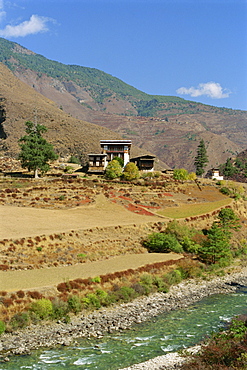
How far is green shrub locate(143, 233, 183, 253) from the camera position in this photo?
4394 centimetres

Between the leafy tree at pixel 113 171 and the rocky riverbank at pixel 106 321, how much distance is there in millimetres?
40051

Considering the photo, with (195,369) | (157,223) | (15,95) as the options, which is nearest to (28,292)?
(195,369)

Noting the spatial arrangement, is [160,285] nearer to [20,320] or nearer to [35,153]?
[20,320]

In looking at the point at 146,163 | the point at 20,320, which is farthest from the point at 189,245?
the point at 146,163

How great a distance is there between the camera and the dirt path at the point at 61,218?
134ft

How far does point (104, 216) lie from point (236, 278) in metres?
18.8

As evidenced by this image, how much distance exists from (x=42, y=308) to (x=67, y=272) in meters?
7.48

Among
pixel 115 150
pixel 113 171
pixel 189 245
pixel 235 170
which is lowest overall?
pixel 189 245

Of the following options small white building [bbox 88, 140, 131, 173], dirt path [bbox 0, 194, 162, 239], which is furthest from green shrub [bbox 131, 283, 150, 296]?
small white building [bbox 88, 140, 131, 173]

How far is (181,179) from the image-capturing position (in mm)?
79938

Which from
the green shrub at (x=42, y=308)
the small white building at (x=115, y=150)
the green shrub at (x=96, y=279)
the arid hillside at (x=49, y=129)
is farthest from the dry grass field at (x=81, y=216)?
the arid hillside at (x=49, y=129)

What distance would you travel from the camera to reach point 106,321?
84.9ft

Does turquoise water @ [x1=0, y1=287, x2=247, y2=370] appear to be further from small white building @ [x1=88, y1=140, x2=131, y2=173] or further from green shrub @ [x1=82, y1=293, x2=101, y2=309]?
small white building @ [x1=88, y1=140, x2=131, y2=173]

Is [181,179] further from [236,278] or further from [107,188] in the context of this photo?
[236,278]
